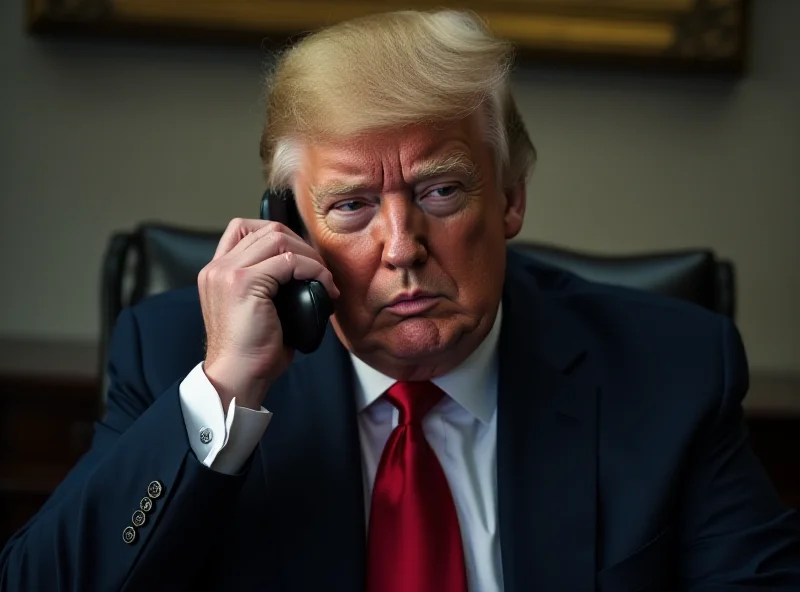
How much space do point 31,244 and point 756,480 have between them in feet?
6.48

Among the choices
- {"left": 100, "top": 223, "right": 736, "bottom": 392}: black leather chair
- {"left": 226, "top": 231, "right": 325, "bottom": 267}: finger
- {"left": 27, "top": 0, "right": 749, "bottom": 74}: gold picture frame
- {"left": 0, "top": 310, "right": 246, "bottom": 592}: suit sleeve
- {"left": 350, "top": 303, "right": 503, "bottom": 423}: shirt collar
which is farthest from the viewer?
{"left": 27, "top": 0, "right": 749, "bottom": 74}: gold picture frame

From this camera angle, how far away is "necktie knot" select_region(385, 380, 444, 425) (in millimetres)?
1568

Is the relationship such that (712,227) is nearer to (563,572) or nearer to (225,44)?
(225,44)

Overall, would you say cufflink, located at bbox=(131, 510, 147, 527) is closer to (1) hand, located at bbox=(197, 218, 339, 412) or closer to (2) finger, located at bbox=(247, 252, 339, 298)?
(1) hand, located at bbox=(197, 218, 339, 412)

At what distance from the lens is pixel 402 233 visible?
4.77ft

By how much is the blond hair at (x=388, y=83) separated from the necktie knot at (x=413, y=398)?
0.33 m

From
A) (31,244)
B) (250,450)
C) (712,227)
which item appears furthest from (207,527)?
(712,227)

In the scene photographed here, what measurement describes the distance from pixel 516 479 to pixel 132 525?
0.54m

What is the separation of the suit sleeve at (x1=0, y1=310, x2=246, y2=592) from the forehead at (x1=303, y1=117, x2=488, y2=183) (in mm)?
372

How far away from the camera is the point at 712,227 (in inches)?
115

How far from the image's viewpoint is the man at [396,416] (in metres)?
1.41

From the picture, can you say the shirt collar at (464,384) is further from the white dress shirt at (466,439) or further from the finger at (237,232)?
the finger at (237,232)

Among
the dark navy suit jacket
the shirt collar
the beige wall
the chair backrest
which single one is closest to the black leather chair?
the chair backrest

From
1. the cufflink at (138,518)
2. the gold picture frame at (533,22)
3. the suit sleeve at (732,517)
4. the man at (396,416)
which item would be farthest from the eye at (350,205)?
the gold picture frame at (533,22)
